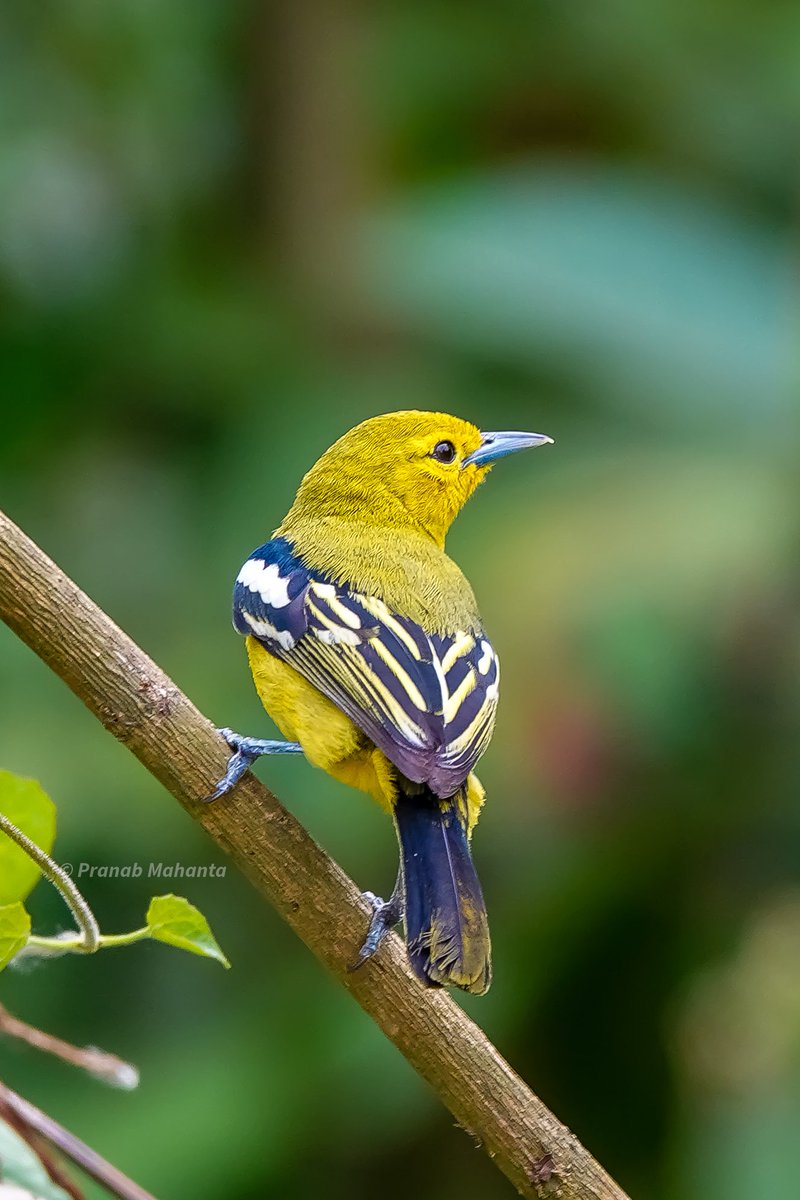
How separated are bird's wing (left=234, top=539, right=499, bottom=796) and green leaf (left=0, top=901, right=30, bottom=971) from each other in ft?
1.69

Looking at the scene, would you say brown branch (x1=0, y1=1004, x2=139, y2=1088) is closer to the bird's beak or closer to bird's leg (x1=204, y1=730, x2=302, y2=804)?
bird's leg (x1=204, y1=730, x2=302, y2=804)

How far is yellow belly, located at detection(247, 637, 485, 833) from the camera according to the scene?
1942 mm

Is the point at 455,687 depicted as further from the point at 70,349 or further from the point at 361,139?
the point at 361,139

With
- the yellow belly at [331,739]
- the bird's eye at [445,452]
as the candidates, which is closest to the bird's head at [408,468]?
the bird's eye at [445,452]

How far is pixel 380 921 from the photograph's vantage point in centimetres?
177

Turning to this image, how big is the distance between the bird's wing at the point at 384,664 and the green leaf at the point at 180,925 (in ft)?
1.14

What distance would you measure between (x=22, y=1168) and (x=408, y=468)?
4.12 ft

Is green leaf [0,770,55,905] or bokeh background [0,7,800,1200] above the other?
bokeh background [0,7,800,1200]

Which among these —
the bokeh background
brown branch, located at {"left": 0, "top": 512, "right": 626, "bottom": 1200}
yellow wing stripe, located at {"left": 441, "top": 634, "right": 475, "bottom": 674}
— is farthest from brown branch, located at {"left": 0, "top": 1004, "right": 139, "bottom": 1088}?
the bokeh background

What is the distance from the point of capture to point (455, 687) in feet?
6.37

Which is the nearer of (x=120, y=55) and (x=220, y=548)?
(x=220, y=548)

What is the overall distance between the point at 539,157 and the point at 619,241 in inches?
28.6

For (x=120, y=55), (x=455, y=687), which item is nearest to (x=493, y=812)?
(x=455, y=687)

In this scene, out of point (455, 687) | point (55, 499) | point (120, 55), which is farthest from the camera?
point (120, 55)
